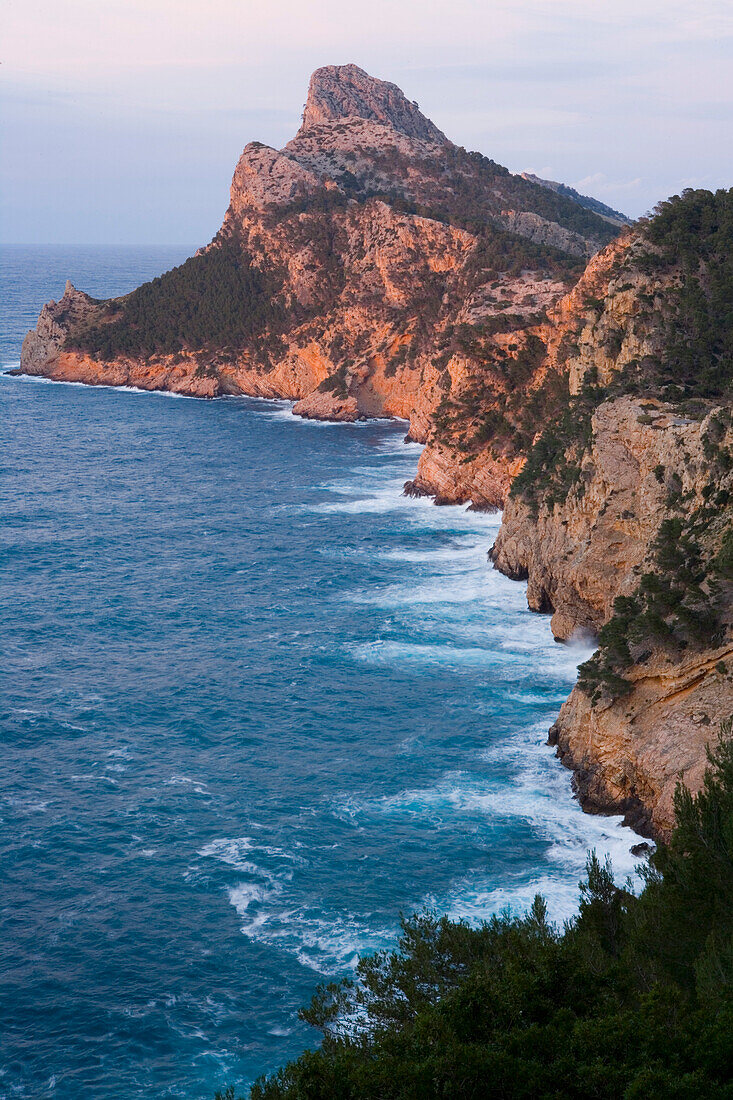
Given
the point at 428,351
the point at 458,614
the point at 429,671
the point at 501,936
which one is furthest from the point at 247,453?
the point at 501,936

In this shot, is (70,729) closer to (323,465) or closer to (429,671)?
(429,671)

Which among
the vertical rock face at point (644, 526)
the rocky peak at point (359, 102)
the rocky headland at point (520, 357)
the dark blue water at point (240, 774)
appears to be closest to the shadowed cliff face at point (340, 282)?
the rocky headland at point (520, 357)

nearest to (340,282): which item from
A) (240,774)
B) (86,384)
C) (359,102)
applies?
(86,384)

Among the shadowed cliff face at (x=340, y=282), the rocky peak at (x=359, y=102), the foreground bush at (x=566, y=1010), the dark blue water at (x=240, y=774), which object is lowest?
Result: the dark blue water at (x=240, y=774)

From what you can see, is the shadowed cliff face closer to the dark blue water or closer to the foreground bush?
the dark blue water

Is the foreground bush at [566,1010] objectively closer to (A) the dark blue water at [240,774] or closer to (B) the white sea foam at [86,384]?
(A) the dark blue water at [240,774]
